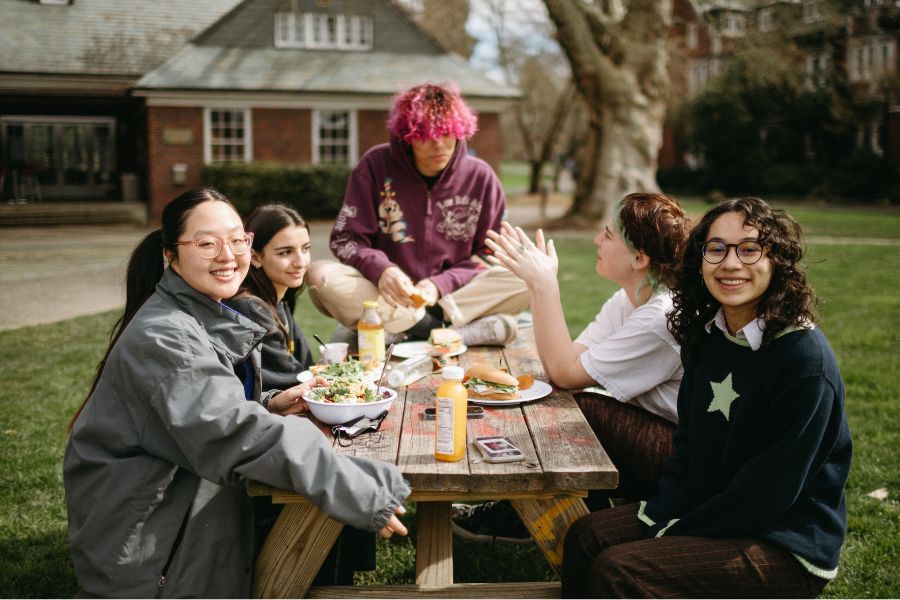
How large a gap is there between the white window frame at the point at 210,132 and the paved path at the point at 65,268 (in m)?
2.91

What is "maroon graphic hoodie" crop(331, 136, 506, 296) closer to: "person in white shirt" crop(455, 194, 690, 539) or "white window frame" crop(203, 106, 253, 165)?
"person in white shirt" crop(455, 194, 690, 539)

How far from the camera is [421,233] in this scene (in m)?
4.93

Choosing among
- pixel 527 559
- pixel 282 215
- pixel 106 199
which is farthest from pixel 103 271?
pixel 106 199

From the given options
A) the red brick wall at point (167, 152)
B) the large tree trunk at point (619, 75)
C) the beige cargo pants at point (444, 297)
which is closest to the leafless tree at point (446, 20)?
the red brick wall at point (167, 152)

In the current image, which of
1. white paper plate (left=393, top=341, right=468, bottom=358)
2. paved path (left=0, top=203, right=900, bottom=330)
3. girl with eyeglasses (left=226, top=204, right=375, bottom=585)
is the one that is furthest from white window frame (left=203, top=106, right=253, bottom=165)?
white paper plate (left=393, top=341, right=468, bottom=358)

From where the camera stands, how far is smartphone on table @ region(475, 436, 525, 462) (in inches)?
92.4

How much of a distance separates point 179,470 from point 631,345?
159 centimetres

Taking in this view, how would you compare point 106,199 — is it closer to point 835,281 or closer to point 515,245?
point 835,281

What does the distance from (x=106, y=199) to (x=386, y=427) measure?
24.3 meters

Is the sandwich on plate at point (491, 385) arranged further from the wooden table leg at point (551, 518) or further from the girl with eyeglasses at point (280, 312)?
the girl with eyeglasses at point (280, 312)

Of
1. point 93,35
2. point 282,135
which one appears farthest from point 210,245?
point 93,35

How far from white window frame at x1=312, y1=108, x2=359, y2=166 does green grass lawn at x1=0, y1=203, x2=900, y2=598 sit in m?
13.7

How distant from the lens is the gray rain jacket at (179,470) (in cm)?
211

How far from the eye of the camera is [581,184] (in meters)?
18.3
